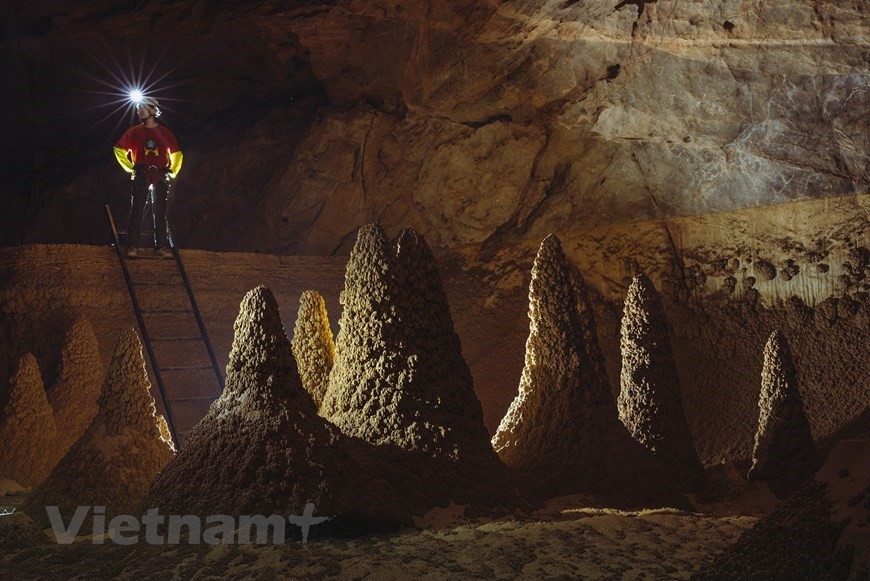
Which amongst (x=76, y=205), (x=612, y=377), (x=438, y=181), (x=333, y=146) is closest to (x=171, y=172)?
(x=333, y=146)

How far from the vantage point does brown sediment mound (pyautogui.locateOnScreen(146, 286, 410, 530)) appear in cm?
548

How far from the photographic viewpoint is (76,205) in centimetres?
1501

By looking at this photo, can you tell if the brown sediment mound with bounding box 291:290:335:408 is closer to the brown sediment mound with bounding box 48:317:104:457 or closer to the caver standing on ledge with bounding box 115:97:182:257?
the brown sediment mound with bounding box 48:317:104:457

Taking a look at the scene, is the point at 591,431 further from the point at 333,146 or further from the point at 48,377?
the point at 333,146

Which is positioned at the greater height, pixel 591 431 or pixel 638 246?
pixel 638 246

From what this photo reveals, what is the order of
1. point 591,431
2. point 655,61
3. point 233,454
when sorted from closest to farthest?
point 233,454 → point 591,431 → point 655,61

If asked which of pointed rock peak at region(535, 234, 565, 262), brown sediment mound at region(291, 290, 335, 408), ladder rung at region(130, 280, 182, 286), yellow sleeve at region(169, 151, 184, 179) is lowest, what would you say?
brown sediment mound at region(291, 290, 335, 408)

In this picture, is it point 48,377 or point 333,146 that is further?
point 333,146

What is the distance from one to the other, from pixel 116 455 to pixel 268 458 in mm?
2161

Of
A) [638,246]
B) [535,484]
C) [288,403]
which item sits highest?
[638,246]

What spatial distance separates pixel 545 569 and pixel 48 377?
6698mm

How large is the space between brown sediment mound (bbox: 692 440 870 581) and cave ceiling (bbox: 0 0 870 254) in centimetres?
623

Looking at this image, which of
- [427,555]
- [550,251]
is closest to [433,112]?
[550,251]

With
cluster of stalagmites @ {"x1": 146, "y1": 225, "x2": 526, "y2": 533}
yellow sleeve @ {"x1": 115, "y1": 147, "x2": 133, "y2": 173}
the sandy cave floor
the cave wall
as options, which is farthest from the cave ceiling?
the sandy cave floor
